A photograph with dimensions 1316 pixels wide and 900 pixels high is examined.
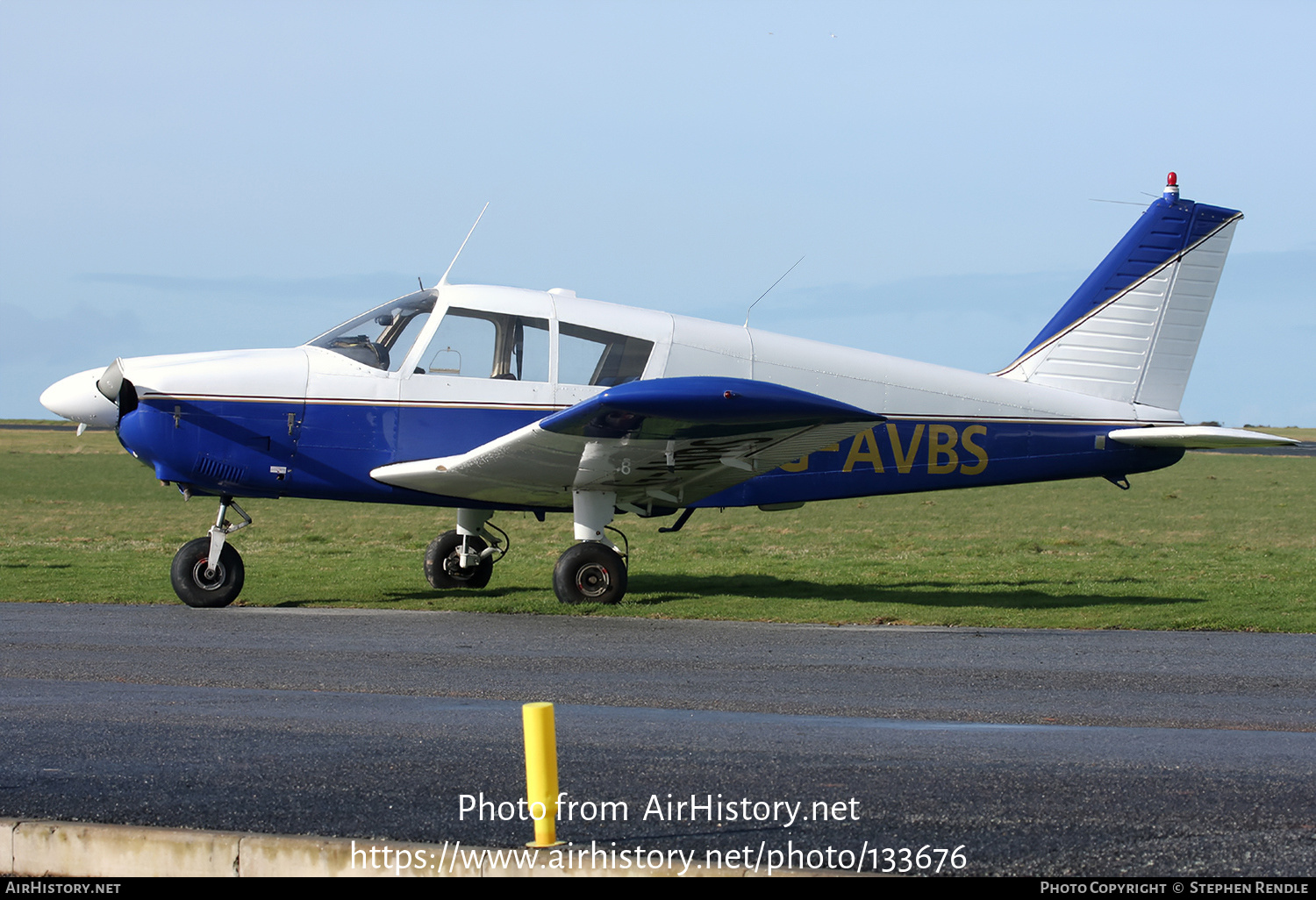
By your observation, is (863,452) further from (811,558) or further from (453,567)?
(811,558)

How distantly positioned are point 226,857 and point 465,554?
1026 cm

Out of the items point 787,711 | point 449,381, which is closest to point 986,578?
point 449,381

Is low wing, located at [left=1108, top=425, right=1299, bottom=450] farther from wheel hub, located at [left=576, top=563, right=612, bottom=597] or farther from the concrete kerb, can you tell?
the concrete kerb

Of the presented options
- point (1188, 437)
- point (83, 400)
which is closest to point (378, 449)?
point (83, 400)

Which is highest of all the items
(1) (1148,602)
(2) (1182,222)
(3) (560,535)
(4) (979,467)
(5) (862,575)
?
(2) (1182,222)

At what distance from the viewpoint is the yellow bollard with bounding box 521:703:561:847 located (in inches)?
164

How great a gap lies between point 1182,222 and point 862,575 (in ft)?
18.7

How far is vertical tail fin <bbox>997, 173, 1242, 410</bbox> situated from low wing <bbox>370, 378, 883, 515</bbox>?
389cm

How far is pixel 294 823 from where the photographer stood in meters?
4.63

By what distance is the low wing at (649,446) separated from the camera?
34.0 ft

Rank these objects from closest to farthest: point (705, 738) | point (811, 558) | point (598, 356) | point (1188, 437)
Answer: point (705, 738) < point (598, 356) < point (1188, 437) < point (811, 558)

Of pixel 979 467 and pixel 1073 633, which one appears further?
pixel 979 467

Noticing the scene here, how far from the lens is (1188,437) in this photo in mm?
13445
